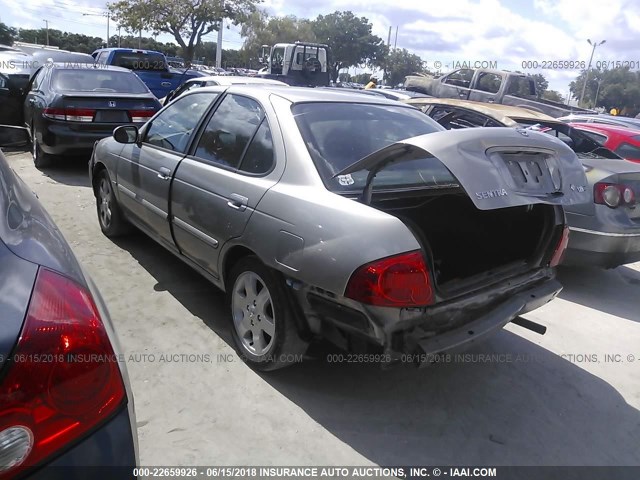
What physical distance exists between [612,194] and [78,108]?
684cm

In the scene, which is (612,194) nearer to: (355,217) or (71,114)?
(355,217)

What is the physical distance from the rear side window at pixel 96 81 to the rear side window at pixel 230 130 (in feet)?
16.8

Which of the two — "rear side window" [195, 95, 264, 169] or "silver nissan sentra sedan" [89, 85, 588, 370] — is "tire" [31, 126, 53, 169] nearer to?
"silver nissan sentra sedan" [89, 85, 588, 370]

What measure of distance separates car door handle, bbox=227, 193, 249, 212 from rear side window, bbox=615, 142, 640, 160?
6.36 m

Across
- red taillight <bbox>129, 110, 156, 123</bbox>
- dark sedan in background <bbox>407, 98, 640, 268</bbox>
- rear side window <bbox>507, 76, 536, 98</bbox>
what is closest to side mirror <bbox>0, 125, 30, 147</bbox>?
dark sedan in background <bbox>407, 98, 640, 268</bbox>

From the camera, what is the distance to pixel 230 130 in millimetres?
3518

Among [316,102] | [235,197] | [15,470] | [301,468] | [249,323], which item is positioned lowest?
[301,468]

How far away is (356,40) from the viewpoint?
6612 centimetres

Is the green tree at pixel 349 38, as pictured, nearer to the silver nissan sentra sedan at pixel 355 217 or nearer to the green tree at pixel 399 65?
the green tree at pixel 399 65

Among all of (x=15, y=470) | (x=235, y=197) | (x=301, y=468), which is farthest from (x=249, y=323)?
(x=15, y=470)

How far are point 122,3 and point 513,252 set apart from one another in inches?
1364

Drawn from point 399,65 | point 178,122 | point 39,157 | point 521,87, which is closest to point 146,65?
point 39,157

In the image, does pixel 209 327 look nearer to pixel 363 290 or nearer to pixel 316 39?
pixel 363 290

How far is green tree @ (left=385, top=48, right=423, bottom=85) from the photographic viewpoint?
5934 centimetres
